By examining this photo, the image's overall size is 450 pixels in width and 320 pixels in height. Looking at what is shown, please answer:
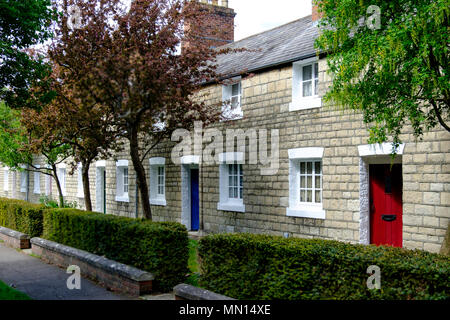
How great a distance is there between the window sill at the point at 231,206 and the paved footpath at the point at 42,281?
5.33 metres

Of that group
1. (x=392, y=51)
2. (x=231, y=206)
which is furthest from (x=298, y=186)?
(x=392, y=51)

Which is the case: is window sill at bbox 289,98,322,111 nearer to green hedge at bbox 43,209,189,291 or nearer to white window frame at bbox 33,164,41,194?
green hedge at bbox 43,209,189,291

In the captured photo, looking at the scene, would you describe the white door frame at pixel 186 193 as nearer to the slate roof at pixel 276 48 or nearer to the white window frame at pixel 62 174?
the slate roof at pixel 276 48

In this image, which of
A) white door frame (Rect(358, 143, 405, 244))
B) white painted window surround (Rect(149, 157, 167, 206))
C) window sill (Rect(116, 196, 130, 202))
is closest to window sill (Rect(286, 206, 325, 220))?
white door frame (Rect(358, 143, 405, 244))

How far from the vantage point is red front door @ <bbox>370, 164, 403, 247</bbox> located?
10375 mm

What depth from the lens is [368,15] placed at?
21.6 ft

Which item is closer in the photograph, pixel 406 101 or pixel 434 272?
pixel 434 272

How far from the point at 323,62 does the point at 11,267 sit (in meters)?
9.23

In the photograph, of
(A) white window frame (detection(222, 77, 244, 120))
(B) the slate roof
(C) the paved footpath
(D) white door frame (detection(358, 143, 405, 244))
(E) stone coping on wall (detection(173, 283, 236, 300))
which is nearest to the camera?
(E) stone coping on wall (detection(173, 283, 236, 300))

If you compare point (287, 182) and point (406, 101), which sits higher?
point (406, 101)

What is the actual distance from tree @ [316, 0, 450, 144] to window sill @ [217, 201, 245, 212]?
7074 mm
